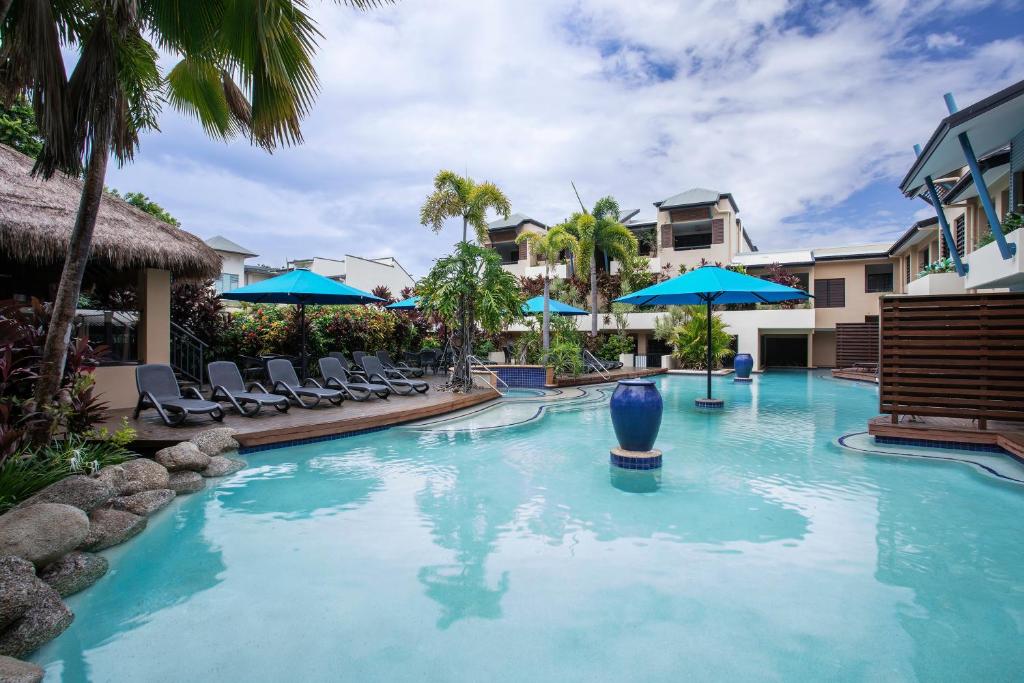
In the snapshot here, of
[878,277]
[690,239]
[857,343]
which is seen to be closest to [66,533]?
[857,343]

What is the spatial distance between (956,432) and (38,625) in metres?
9.58

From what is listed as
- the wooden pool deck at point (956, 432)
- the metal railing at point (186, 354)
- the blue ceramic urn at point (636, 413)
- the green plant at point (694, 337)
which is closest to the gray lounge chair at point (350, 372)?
the metal railing at point (186, 354)

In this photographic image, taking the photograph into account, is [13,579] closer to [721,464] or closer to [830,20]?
[721,464]

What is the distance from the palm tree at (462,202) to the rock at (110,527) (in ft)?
34.9

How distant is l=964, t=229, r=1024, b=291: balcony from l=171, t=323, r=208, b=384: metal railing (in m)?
14.6

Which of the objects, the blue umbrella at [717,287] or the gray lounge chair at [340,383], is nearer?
the gray lounge chair at [340,383]

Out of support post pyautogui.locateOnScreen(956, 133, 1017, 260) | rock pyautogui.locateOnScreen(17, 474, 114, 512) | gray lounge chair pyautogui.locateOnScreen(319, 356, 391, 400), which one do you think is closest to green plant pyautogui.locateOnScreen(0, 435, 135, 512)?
rock pyautogui.locateOnScreen(17, 474, 114, 512)

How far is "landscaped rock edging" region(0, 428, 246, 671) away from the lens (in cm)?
279

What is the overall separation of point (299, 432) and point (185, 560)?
3803 mm

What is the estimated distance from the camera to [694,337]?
1980cm

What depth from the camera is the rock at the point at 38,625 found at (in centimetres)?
271

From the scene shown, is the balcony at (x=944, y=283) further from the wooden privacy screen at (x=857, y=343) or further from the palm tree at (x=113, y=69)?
the palm tree at (x=113, y=69)

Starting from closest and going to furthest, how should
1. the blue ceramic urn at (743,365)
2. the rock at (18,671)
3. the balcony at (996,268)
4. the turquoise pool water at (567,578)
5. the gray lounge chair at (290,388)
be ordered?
the rock at (18,671)
the turquoise pool water at (567,578)
the balcony at (996,268)
the gray lounge chair at (290,388)
the blue ceramic urn at (743,365)

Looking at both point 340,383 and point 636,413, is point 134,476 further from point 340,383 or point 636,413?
point 636,413
